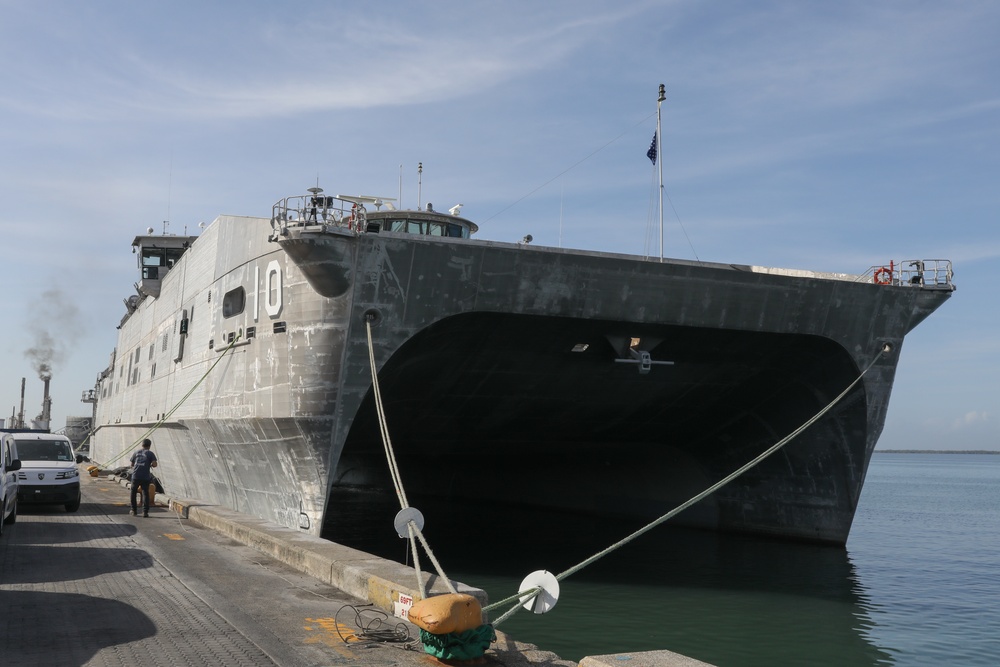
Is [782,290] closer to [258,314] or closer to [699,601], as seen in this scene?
[699,601]

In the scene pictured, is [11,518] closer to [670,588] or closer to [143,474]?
[143,474]

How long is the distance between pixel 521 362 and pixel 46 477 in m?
12.1

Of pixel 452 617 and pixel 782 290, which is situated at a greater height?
pixel 782 290

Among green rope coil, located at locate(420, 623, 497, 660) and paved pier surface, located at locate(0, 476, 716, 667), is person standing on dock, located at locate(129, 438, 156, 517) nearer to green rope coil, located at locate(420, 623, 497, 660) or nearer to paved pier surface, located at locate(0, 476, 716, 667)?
paved pier surface, located at locate(0, 476, 716, 667)

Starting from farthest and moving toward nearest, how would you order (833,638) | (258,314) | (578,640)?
(258,314), (833,638), (578,640)

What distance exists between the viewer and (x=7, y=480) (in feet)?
56.5

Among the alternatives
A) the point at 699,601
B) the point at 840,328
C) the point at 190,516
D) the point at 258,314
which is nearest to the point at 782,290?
the point at 840,328

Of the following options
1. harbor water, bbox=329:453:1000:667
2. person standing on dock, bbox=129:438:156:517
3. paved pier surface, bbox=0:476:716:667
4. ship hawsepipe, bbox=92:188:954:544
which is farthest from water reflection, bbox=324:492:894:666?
person standing on dock, bbox=129:438:156:517

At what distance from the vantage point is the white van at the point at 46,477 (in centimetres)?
2083

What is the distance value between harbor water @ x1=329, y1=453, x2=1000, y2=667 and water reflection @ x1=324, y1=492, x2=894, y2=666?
4 centimetres

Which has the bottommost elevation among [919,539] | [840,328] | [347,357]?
[919,539]

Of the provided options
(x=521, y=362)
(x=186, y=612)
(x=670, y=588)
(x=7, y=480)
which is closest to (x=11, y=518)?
(x=7, y=480)

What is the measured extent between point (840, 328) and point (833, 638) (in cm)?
810

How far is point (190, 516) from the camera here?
19938 millimetres
